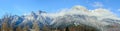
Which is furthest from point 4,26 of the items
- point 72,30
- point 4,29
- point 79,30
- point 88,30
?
point 88,30

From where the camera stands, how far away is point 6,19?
192ft

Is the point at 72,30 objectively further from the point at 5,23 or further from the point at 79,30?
the point at 5,23

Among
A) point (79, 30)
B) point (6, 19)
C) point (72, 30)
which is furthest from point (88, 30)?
point (6, 19)

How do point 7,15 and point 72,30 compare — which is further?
point 72,30

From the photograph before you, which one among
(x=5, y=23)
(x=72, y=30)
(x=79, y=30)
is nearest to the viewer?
(x=5, y=23)

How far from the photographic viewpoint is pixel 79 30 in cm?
11300

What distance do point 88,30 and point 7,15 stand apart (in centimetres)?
8078

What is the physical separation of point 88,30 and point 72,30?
33.9 m

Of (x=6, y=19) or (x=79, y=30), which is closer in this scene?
(x=6, y=19)

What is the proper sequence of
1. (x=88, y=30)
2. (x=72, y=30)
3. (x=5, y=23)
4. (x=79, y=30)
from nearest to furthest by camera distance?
(x=5, y=23), (x=72, y=30), (x=79, y=30), (x=88, y=30)

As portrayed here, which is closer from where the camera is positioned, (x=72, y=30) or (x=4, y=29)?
(x=4, y=29)

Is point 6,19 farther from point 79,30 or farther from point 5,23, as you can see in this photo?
point 79,30

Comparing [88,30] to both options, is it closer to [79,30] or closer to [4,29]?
[79,30]

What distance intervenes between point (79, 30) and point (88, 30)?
22.5 metres
